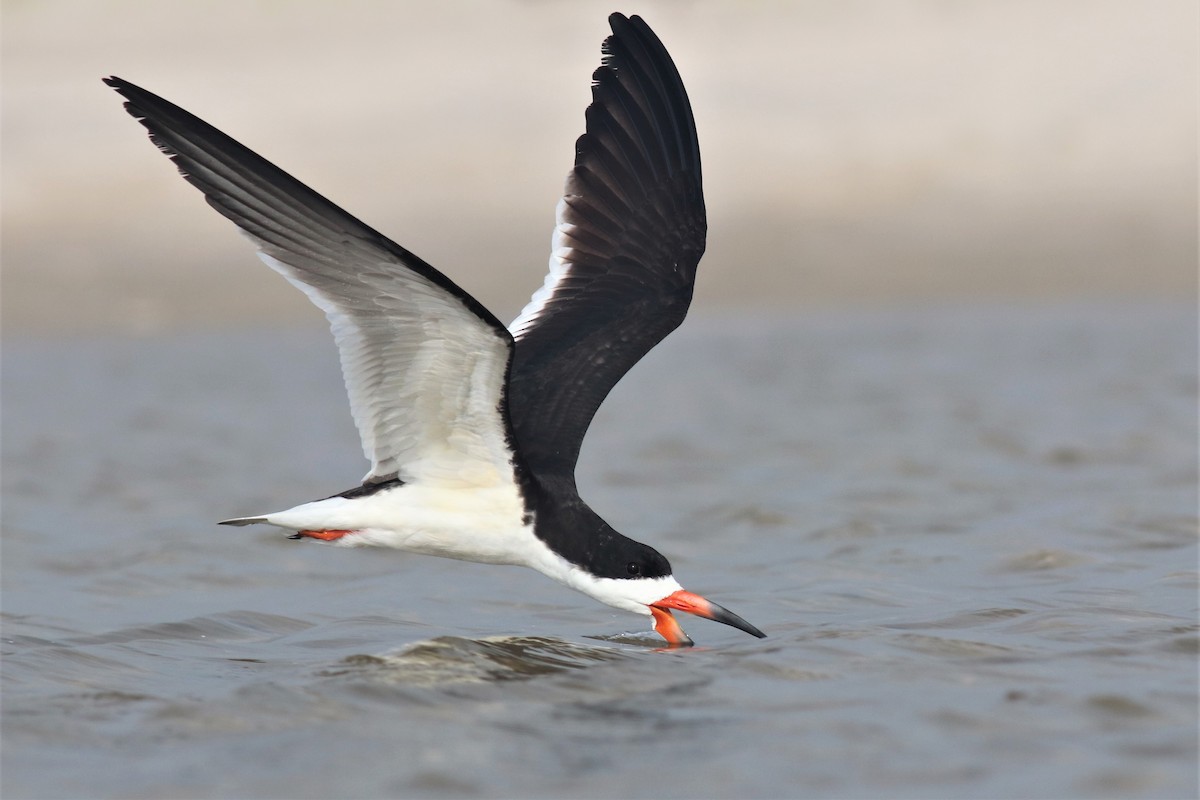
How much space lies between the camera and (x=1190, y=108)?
14.6 m

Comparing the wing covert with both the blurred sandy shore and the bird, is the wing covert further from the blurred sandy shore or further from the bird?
the blurred sandy shore

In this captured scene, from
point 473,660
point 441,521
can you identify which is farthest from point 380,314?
point 473,660

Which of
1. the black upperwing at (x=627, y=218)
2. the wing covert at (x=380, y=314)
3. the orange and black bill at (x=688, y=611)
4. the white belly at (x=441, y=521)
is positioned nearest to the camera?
the wing covert at (x=380, y=314)

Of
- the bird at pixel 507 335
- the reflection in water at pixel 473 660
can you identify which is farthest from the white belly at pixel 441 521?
the reflection in water at pixel 473 660

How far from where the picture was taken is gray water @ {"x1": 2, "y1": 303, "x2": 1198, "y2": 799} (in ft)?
14.0

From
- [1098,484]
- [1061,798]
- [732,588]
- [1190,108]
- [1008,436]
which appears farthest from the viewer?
[1190,108]

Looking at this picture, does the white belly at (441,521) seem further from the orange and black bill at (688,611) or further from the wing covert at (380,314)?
the orange and black bill at (688,611)

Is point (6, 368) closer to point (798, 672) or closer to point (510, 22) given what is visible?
point (510, 22)

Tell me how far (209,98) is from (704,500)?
24.4ft

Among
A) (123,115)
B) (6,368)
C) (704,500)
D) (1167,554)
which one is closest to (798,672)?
(1167,554)

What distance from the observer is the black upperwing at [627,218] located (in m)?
6.00

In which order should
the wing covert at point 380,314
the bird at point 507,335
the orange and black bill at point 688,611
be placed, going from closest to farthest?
the wing covert at point 380,314
the bird at point 507,335
the orange and black bill at point 688,611

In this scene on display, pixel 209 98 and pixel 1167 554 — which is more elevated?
pixel 209 98

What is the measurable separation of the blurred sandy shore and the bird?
6.11 m
